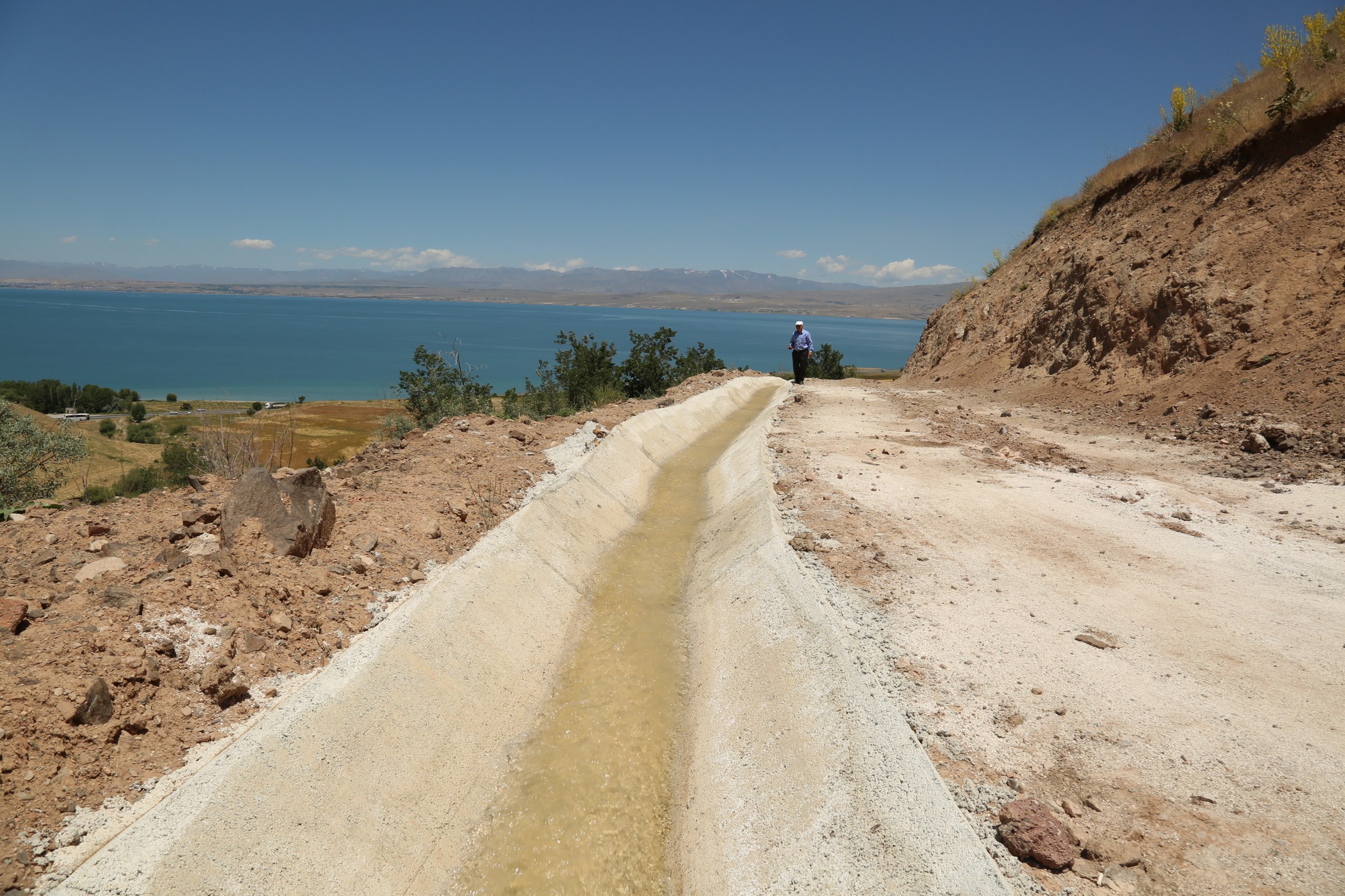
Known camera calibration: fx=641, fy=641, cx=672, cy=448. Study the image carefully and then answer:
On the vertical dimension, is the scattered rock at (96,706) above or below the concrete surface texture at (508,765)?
above

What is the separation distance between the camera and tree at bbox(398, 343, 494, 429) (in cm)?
2772

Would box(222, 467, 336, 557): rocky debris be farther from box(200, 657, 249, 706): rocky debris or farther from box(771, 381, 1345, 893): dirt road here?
box(771, 381, 1345, 893): dirt road

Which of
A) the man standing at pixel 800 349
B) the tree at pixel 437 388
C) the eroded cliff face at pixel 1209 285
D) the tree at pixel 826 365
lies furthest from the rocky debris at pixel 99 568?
the tree at pixel 826 365

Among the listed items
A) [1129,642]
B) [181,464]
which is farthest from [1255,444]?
[181,464]

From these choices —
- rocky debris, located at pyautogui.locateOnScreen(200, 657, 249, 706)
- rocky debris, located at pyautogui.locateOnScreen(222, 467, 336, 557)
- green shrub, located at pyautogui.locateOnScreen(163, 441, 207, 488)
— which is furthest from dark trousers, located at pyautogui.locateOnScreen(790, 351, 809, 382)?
rocky debris, located at pyautogui.locateOnScreen(200, 657, 249, 706)

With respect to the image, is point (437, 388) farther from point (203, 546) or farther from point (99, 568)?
point (99, 568)

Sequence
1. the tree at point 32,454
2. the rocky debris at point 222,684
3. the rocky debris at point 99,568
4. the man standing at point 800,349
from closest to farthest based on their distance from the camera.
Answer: the rocky debris at point 222,684 → the rocky debris at point 99,568 → the tree at point 32,454 → the man standing at point 800,349

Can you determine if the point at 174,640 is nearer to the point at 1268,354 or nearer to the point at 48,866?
the point at 48,866

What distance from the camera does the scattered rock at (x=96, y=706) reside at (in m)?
4.61

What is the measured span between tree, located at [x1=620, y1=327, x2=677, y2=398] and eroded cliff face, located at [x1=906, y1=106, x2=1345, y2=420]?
1750cm

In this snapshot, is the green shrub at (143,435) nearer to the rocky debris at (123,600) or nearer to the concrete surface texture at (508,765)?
the rocky debris at (123,600)

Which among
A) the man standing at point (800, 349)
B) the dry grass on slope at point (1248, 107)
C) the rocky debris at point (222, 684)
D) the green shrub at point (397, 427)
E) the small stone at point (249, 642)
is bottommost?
the green shrub at point (397, 427)

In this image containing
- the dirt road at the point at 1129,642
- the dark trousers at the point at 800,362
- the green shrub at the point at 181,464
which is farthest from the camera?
the dark trousers at the point at 800,362

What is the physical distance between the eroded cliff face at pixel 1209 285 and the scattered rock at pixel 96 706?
1749 cm
